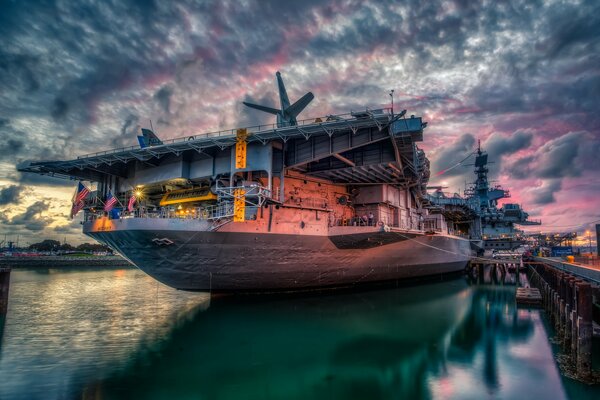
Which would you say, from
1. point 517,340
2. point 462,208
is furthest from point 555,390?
point 462,208

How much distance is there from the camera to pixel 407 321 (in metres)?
15.0

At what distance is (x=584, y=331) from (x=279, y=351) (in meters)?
8.12

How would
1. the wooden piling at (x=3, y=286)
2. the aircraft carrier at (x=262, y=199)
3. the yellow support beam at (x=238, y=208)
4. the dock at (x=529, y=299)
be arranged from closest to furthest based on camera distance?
the yellow support beam at (x=238, y=208) < the aircraft carrier at (x=262, y=199) < the wooden piling at (x=3, y=286) < the dock at (x=529, y=299)

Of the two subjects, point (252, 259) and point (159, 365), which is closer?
point (159, 365)

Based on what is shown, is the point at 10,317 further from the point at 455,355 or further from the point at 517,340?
the point at 517,340

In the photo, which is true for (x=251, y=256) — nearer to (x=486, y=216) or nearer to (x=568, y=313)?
(x=568, y=313)

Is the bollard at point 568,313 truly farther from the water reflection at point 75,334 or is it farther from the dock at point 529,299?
the water reflection at point 75,334

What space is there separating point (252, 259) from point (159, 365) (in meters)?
7.35

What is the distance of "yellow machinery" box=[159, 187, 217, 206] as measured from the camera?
1842 centimetres

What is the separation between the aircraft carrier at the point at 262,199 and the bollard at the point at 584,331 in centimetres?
849

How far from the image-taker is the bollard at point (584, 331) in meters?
8.38

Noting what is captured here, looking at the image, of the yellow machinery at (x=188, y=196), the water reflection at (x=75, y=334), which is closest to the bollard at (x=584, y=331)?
the water reflection at (x=75, y=334)

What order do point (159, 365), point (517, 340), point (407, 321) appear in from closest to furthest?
point (159, 365) → point (517, 340) → point (407, 321)

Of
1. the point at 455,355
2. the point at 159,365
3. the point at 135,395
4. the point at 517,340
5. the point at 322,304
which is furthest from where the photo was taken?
the point at 322,304
